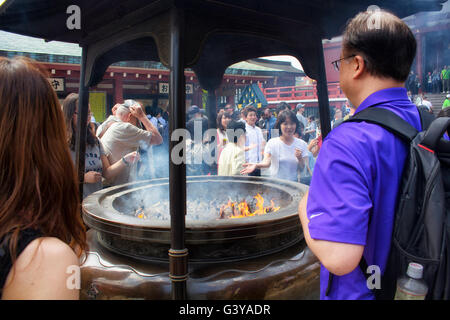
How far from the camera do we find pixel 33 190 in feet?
3.09

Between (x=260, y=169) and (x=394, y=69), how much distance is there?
3484 mm

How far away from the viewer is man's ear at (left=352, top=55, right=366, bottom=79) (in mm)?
1133

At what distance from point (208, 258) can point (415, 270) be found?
4.89ft

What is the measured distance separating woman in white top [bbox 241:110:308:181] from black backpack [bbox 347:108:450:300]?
322cm

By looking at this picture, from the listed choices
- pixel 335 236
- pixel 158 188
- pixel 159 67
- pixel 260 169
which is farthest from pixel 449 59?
pixel 335 236

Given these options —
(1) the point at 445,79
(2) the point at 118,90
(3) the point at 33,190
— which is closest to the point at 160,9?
(3) the point at 33,190

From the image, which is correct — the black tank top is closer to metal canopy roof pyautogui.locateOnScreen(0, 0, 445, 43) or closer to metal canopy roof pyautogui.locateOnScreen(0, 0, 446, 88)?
metal canopy roof pyautogui.locateOnScreen(0, 0, 446, 88)

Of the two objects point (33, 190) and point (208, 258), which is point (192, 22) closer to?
point (33, 190)

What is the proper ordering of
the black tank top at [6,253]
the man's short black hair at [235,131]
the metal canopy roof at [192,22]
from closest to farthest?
the black tank top at [6,253] → the metal canopy roof at [192,22] → the man's short black hair at [235,131]

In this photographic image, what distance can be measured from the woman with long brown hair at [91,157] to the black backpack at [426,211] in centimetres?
314

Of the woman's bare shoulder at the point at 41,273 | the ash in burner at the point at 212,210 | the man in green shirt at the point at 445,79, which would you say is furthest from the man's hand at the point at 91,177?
the man in green shirt at the point at 445,79

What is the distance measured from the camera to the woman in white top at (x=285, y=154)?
4.25m

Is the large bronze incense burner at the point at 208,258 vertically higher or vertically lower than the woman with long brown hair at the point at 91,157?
lower

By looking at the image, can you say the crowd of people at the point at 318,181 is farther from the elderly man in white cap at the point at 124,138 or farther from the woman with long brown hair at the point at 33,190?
the elderly man in white cap at the point at 124,138
